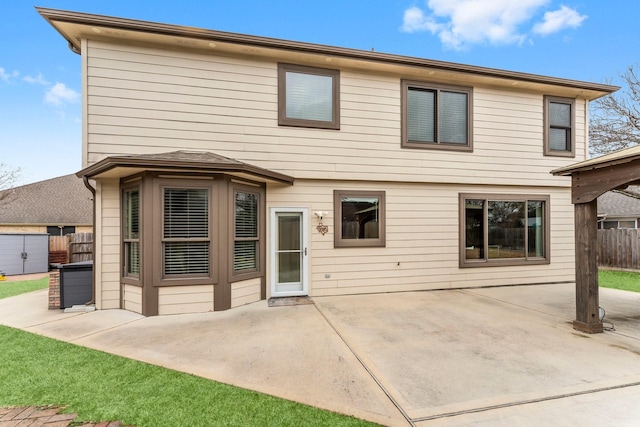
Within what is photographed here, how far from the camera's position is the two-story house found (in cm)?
521

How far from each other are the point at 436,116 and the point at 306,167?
348 cm

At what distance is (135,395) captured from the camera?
256 centimetres

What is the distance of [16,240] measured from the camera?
10.7 metres

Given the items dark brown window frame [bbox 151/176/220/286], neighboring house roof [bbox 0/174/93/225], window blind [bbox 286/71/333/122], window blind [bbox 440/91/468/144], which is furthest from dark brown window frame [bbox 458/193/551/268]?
neighboring house roof [bbox 0/174/93/225]

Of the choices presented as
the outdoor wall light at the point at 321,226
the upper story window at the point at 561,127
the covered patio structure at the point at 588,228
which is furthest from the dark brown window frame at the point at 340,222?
the upper story window at the point at 561,127

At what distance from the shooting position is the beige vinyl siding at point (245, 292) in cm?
548

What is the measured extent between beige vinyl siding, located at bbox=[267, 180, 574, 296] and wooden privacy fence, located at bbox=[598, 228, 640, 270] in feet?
17.7

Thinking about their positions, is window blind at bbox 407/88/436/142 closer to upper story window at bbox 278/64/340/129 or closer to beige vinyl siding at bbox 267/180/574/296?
beige vinyl siding at bbox 267/180/574/296

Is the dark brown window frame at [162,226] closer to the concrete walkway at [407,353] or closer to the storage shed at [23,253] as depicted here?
the concrete walkway at [407,353]

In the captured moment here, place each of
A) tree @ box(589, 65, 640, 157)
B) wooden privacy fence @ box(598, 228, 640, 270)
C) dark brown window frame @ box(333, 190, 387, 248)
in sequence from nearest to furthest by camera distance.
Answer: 1. dark brown window frame @ box(333, 190, 387, 248)
2. wooden privacy fence @ box(598, 228, 640, 270)
3. tree @ box(589, 65, 640, 157)

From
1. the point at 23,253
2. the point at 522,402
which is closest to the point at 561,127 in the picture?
the point at 522,402

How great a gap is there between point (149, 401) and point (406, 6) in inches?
571

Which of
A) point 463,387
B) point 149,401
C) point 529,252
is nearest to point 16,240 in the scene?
point 149,401

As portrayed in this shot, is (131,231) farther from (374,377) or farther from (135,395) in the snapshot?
(374,377)
